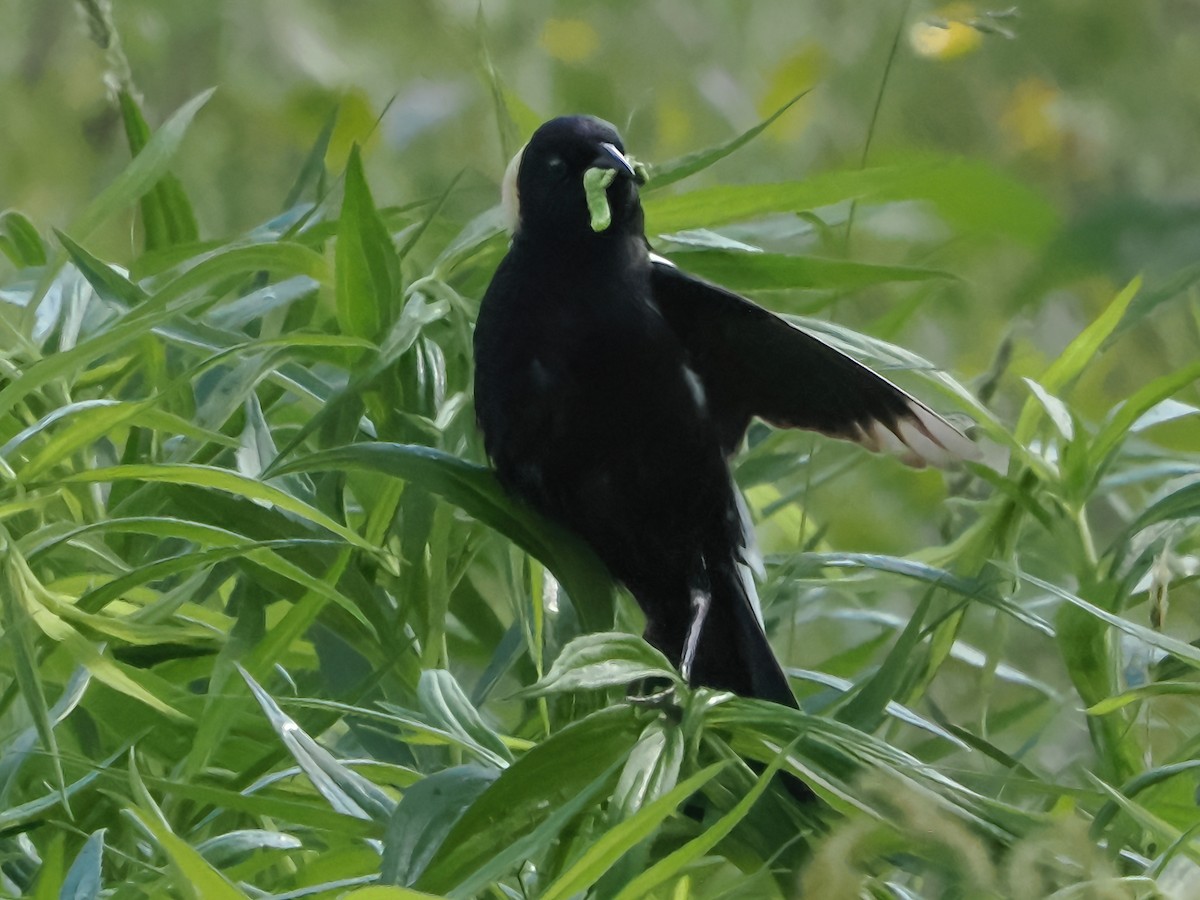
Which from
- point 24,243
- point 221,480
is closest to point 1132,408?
point 221,480

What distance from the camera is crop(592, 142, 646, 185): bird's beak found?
2.37 ft

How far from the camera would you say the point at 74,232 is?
69cm

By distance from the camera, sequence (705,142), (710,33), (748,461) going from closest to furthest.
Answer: (748,461) < (705,142) < (710,33)

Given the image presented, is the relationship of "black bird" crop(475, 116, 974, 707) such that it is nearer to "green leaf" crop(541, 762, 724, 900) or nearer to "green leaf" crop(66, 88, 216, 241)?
"green leaf" crop(66, 88, 216, 241)

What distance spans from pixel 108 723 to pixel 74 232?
25cm

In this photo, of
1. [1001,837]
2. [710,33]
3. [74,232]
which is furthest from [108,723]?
[710,33]

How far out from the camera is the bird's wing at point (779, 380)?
661 mm

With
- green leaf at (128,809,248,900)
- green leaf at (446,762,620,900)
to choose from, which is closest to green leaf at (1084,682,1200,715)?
green leaf at (446,762,620,900)

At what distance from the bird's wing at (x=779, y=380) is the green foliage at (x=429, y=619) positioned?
19 millimetres

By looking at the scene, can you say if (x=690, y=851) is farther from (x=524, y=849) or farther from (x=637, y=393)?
(x=637, y=393)

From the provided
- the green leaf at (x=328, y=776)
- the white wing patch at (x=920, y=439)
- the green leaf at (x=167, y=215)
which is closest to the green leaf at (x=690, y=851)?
the green leaf at (x=328, y=776)

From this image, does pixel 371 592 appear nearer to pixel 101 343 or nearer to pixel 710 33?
pixel 101 343

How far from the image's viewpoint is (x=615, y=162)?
729 mm

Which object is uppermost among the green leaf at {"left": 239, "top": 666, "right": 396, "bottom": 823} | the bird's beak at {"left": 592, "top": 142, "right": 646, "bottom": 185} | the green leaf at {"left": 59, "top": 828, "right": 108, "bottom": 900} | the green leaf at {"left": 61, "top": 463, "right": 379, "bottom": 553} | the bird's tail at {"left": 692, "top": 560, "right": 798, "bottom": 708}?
the bird's beak at {"left": 592, "top": 142, "right": 646, "bottom": 185}
